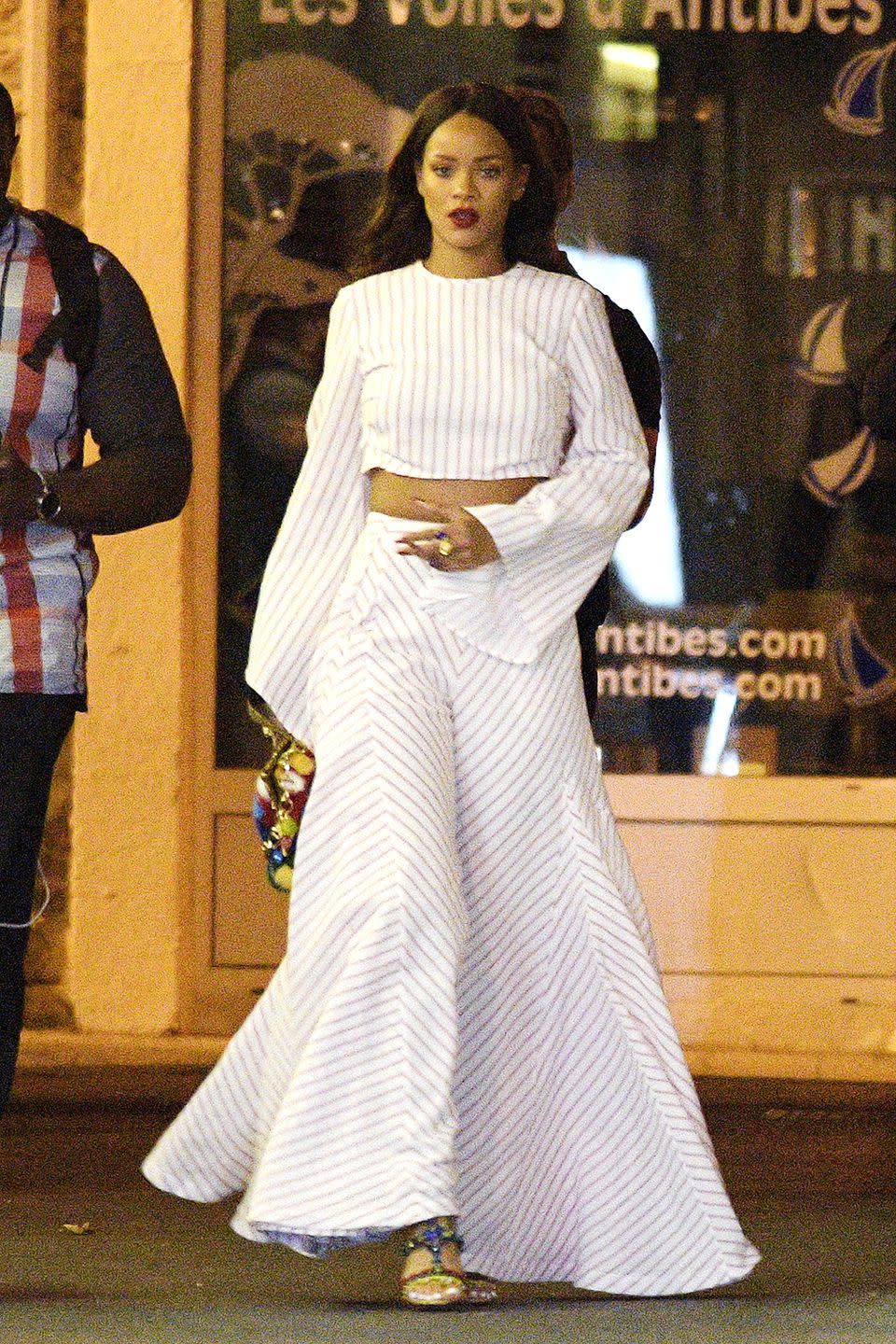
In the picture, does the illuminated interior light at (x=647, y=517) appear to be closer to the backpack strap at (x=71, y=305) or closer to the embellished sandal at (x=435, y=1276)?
the backpack strap at (x=71, y=305)

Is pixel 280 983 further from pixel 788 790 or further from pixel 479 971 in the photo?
pixel 788 790

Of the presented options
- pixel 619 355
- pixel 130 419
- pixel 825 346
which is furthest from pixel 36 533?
pixel 825 346

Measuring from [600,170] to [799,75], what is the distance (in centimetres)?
59

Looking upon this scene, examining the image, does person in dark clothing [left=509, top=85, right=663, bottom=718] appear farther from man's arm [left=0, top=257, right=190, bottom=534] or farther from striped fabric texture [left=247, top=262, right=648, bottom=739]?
man's arm [left=0, top=257, right=190, bottom=534]

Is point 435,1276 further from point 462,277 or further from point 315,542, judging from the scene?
point 462,277

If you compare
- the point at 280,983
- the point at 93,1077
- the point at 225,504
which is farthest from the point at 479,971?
the point at 225,504

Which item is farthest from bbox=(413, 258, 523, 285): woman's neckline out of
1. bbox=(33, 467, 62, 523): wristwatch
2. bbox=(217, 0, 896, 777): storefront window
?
bbox=(217, 0, 896, 777): storefront window

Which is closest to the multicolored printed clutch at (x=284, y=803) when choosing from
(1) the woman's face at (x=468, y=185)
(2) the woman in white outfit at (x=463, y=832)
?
(2) the woman in white outfit at (x=463, y=832)

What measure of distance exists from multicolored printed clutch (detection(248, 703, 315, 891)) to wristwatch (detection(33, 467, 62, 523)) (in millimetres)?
569

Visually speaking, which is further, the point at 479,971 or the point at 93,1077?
the point at 93,1077

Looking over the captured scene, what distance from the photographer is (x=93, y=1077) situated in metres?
Result: 6.50

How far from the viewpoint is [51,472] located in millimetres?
4469

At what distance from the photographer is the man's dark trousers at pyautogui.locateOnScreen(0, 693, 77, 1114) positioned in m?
4.36

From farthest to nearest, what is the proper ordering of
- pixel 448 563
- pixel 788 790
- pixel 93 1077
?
pixel 788 790, pixel 93 1077, pixel 448 563
